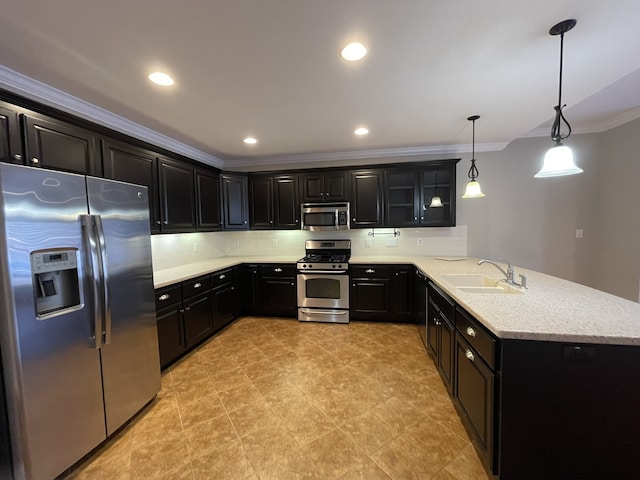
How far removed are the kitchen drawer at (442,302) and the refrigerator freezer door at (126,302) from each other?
2364mm

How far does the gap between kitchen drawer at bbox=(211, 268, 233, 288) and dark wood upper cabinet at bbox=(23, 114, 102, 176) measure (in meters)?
1.61

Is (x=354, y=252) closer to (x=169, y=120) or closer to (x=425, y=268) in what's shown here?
(x=425, y=268)

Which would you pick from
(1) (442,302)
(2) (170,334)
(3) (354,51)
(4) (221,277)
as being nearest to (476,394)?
(1) (442,302)

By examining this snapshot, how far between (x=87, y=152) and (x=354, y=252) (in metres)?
3.34

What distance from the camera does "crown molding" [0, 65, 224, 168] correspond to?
1.79 metres

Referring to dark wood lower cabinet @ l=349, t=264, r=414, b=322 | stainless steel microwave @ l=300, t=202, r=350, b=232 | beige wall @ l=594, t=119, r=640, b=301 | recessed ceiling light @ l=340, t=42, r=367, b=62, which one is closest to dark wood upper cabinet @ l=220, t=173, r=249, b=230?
stainless steel microwave @ l=300, t=202, r=350, b=232

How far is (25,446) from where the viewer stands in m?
1.31

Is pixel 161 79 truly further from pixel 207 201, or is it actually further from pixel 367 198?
pixel 367 198

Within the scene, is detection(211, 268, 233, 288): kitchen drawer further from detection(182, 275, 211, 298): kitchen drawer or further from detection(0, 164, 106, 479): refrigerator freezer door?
detection(0, 164, 106, 479): refrigerator freezer door

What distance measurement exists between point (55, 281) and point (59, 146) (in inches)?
43.6

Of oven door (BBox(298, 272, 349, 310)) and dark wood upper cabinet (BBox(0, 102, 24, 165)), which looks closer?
dark wood upper cabinet (BBox(0, 102, 24, 165))

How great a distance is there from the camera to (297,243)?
4367 millimetres

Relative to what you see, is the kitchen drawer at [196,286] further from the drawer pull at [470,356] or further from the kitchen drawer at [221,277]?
the drawer pull at [470,356]

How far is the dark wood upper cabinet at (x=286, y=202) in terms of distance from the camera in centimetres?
403
